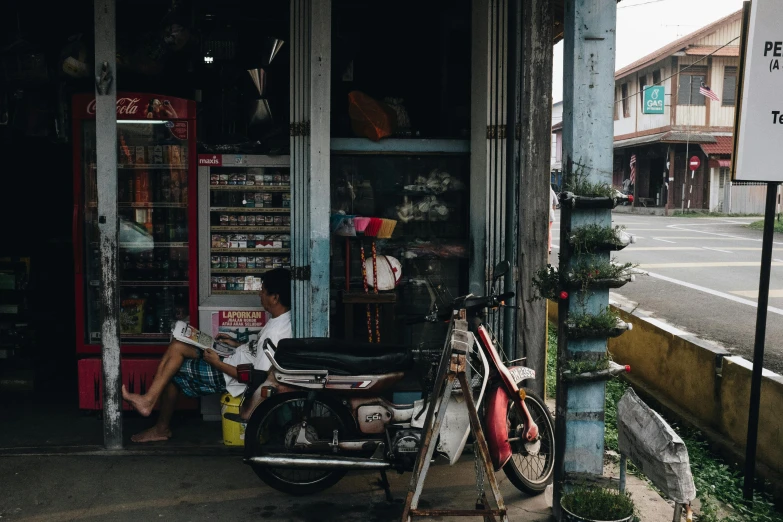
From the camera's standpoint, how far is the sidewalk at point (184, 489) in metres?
4.71

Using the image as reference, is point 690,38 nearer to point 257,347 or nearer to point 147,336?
point 147,336

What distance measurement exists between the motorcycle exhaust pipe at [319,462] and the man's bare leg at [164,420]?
1474 millimetres

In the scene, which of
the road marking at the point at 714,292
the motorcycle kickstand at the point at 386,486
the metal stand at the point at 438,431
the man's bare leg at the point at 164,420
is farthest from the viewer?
the road marking at the point at 714,292

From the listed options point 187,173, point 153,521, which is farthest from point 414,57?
point 153,521

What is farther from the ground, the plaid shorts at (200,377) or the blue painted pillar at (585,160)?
the blue painted pillar at (585,160)

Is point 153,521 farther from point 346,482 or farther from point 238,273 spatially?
point 238,273

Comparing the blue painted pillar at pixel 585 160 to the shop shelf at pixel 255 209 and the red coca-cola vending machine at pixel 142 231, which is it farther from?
the red coca-cola vending machine at pixel 142 231

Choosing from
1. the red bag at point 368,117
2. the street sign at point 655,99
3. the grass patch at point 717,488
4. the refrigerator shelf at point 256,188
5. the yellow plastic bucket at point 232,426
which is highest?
the street sign at point 655,99

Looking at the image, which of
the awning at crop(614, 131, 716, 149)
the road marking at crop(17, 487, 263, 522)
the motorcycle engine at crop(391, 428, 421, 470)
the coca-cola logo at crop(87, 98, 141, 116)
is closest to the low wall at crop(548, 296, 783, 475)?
the motorcycle engine at crop(391, 428, 421, 470)

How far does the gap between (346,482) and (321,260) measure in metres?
1.68

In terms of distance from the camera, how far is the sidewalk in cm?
471

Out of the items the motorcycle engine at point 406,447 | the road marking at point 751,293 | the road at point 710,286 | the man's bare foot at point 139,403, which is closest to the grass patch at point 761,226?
the road at point 710,286

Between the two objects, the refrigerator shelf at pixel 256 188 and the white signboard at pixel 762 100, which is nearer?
the white signboard at pixel 762 100

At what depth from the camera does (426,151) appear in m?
6.51
